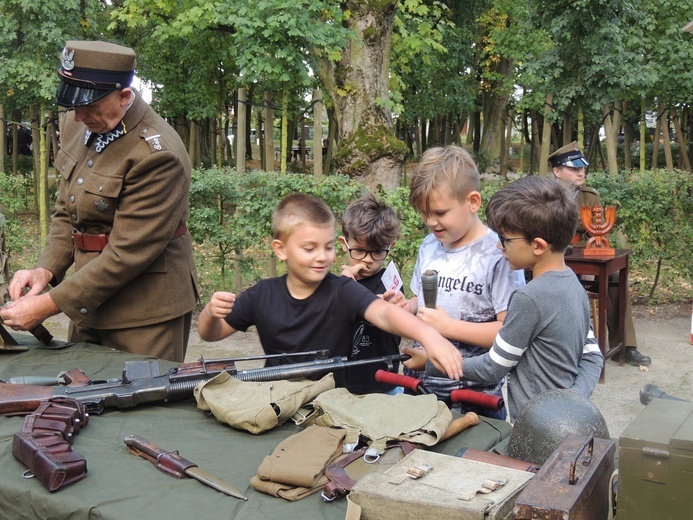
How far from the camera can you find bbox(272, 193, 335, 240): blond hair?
257cm

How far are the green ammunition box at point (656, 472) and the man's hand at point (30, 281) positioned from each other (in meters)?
2.51

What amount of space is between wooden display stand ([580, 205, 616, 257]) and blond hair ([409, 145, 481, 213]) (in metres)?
3.66

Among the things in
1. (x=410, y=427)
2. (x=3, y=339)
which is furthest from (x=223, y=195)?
(x=410, y=427)

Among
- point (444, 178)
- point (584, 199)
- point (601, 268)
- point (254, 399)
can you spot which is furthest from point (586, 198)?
point (254, 399)

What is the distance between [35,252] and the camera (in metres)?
8.80

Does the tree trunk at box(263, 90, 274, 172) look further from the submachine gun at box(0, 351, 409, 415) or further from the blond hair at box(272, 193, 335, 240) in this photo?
the submachine gun at box(0, 351, 409, 415)

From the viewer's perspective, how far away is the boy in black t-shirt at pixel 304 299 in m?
2.57

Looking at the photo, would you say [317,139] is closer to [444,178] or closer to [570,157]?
[570,157]

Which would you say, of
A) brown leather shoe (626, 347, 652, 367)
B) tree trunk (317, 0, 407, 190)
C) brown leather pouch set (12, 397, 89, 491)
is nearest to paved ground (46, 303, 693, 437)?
brown leather shoe (626, 347, 652, 367)

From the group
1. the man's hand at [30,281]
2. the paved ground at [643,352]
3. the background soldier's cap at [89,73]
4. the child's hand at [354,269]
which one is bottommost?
the paved ground at [643,352]

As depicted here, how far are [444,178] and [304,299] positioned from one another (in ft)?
2.12

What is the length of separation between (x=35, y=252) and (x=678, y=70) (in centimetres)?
1156

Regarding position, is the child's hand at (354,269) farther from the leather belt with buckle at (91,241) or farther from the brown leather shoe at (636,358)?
the brown leather shoe at (636,358)

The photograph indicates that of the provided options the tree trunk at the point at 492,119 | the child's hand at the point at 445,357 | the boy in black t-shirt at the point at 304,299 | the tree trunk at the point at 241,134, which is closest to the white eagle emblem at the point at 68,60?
the boy in black t-shirt at the point at 304,299
